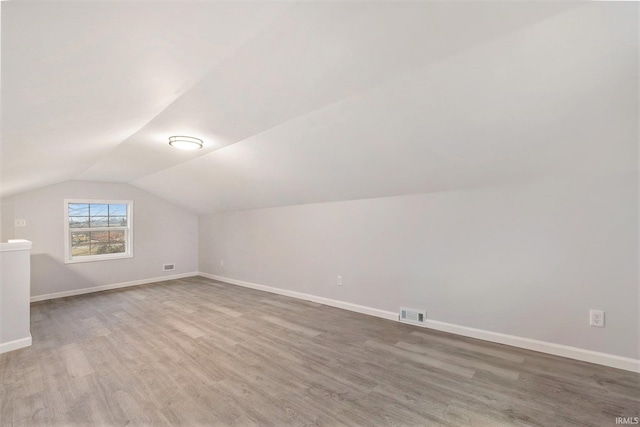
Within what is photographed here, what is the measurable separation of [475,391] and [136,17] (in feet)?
9.82

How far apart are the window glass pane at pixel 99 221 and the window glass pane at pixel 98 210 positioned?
74 mm

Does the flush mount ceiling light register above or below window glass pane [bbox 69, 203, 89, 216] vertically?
above

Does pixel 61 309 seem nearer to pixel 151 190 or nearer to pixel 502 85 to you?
pixel 151 190

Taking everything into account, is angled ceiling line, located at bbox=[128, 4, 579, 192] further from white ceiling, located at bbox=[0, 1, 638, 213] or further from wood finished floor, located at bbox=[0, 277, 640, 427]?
wood finished floor, located at bbox=[0, 277, 640, 427]

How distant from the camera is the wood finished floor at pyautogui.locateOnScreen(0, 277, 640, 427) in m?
1.99

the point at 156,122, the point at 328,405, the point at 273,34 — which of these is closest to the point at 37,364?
the point at 156,122

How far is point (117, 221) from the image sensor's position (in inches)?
240

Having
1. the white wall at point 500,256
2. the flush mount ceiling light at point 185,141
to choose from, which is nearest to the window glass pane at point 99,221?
the flush mount ceiling light at point 185,141

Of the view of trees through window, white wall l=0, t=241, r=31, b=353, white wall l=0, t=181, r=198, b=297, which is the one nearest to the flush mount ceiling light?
white wall l=0, t=241, r=31, b=353

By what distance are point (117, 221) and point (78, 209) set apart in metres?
0.69

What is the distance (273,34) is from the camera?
1429mm

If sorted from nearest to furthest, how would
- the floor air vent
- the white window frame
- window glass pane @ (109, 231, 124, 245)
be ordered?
the floor air vent → the white window frame → window glass pane @ (109, 231, 124, 245)

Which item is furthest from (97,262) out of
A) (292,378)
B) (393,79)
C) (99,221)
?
(393,79)

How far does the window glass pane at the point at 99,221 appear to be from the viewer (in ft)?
19.0
